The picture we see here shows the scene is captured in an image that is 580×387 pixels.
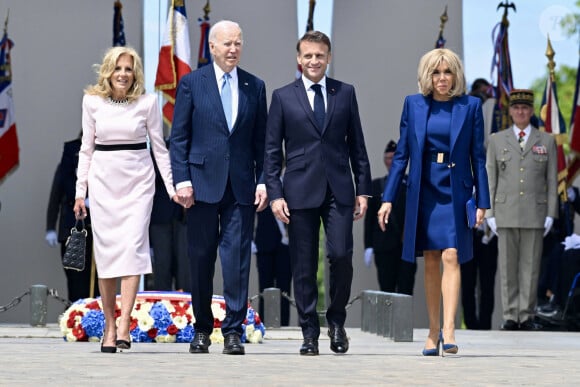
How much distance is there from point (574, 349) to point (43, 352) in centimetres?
354

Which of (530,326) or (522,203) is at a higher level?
(522,203)

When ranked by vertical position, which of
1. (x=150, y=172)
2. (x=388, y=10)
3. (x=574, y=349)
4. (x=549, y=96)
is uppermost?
(x=388, y=10)

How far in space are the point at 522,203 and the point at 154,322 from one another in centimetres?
428

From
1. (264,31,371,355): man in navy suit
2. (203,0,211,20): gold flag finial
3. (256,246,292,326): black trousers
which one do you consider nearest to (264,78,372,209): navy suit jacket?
(264,31,371,355): man in navy suit

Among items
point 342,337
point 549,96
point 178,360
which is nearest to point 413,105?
point 342,337

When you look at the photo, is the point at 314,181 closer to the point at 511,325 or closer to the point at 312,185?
the point at 312,185

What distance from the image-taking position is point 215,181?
25.7ft

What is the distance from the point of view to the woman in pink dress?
315 inches

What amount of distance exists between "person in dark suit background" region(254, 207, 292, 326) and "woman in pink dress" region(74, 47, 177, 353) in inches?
250

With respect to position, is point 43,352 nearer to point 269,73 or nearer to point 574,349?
point 574,349

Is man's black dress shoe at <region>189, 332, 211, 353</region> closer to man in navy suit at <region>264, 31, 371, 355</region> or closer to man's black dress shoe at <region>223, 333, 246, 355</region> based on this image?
man's black dress shoe at <region>223, 333, 246, 355</region>

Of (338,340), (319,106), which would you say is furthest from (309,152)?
(338,340)

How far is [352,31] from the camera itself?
1581 centimetres

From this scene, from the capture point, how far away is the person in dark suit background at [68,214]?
1327cm
